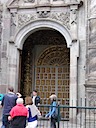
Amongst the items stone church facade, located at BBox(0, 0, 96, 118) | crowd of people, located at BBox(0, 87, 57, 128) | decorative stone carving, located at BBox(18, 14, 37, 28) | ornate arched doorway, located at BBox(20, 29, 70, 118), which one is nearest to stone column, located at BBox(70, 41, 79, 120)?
stone church facade, located at BBox(0, 0, 96, 118)

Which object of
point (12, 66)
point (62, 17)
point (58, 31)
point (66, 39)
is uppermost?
point (62, 17)

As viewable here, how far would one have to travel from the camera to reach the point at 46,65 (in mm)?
14742

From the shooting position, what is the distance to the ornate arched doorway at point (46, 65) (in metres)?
14.4

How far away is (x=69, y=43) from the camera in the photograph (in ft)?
39.0

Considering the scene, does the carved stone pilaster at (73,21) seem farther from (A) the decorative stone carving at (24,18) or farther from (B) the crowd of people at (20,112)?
(B) the crowd of people at (20,112)

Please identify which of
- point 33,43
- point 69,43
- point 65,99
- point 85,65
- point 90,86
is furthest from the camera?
point 33,43

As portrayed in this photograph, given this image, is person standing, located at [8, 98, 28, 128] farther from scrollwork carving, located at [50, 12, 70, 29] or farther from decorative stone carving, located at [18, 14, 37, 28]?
decorative stone carving, located at [18, 14, 37, 28]

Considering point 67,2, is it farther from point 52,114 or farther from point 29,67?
point 52,114

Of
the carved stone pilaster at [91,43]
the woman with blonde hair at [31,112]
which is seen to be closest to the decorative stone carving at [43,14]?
the carved stone pilaster at [91,43]

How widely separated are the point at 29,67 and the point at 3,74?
266 centimetres

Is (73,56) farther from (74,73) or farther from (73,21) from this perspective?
(73,21)

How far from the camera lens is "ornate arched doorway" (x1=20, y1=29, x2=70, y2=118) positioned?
1436cm

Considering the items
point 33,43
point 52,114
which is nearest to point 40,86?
point 33,43

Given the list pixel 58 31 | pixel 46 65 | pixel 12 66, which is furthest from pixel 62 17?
pixel 46 65
